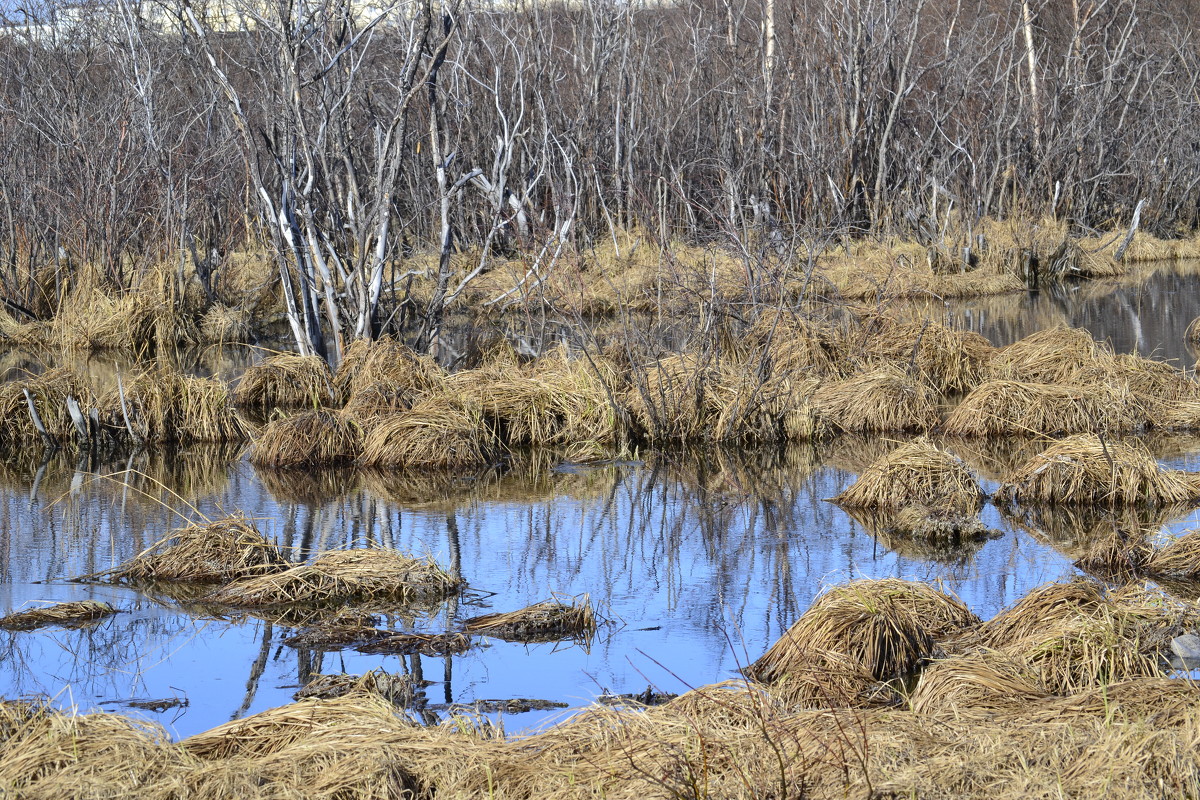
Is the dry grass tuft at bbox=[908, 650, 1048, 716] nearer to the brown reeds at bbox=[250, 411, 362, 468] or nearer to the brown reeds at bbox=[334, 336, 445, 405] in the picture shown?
the brown reeds at bbox=[250, 411, 362, 468]

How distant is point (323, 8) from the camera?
13.2 metres

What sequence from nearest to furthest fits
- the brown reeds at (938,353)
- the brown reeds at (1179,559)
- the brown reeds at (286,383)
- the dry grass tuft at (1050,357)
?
the brown reeds at (1179,559)
the dry grass tuft at (1050,357)
the brown reeds at (286,383)
the brown reeds at (938,353)

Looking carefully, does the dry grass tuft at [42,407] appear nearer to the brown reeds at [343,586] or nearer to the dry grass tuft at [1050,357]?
the brown reeds at [343,586]

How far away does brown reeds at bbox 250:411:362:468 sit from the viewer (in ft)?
36.1

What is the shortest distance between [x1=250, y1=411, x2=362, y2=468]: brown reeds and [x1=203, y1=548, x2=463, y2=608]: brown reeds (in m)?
3.51

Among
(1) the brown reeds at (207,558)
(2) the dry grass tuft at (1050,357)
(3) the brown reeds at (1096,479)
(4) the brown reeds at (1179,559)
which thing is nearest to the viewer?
(4) the brown reeds at (1179,559)

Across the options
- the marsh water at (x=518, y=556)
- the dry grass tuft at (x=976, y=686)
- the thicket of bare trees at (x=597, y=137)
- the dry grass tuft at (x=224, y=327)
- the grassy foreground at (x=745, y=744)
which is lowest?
the marsh water at (x=518, y=556)

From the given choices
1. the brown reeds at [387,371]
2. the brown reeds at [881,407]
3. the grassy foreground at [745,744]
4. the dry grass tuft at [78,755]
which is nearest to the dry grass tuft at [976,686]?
the grassy foreground at [745,744]

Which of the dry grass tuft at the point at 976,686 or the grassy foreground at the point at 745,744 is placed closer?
the grassy foreground at the point at 745,744

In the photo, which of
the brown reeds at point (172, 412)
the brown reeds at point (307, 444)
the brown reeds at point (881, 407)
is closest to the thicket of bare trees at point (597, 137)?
the brown reeds at point (172, 412)

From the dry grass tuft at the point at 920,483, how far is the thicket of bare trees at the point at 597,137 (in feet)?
25.2

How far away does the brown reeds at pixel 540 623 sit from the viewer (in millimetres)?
6789

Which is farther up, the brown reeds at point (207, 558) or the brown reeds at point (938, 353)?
the brown reeds at point (938, 353)

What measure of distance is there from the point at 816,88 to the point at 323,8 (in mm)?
12949
